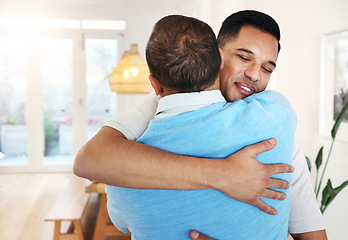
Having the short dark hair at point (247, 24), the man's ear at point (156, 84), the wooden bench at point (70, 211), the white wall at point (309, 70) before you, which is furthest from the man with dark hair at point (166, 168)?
the wooden bench at point (70, 211)

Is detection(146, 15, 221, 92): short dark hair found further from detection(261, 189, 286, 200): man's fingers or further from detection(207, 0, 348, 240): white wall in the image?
detection(207, 0, 348, 240): white wall

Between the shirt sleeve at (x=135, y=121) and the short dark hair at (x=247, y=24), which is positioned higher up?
the short dark hair at (x=247, y=24)

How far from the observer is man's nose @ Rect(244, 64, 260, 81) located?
42.4 inches

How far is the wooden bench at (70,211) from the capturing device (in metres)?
3.15

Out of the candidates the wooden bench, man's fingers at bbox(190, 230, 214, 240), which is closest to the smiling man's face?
man's fingers at bbox(190, 230, 214, 240)

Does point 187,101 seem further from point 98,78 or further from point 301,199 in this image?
point 98,78

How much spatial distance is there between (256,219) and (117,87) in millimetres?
2484

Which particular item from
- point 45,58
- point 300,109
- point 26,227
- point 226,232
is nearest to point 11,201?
point 26,227

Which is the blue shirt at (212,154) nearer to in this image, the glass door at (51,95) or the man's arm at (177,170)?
the man's arm at (177,170)

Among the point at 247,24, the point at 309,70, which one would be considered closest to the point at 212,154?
the point at 247,24

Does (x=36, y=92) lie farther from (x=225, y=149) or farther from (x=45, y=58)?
(x=225, y=149)

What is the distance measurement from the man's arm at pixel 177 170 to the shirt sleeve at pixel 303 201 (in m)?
0.21

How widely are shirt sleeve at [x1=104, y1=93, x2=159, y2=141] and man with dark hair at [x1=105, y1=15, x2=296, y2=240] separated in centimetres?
9

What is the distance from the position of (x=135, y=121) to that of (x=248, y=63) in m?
0.42
